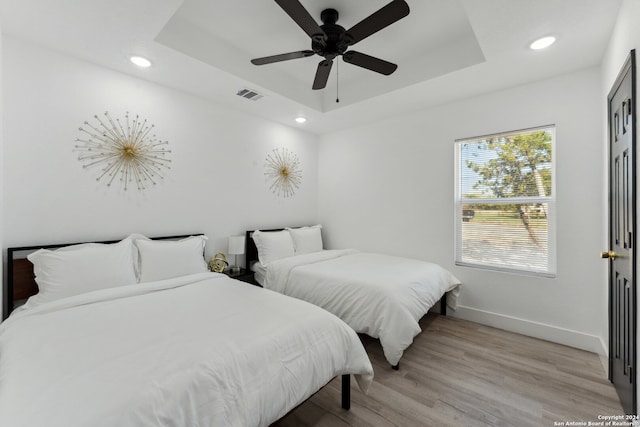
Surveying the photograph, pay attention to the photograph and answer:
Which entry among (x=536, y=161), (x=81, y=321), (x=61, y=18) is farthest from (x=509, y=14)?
(x=81, y=321)

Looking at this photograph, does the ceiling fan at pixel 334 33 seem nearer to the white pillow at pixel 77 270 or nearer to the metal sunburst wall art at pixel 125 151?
the metal sunburst wall art at pixel 125 151

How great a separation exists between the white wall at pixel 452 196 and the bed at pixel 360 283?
392 mm

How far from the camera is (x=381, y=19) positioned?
176 centimetres

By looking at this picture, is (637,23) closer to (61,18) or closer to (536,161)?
(536,161)

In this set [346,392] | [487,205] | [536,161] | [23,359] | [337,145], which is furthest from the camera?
[337,145]

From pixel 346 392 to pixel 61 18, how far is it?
311cm

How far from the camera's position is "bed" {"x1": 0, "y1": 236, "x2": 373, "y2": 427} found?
1023mm

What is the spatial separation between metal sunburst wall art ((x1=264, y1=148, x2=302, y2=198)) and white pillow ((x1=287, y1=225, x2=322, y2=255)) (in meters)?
0.59

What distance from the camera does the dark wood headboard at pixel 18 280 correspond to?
2.04 metres

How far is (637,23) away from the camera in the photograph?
4.89ft

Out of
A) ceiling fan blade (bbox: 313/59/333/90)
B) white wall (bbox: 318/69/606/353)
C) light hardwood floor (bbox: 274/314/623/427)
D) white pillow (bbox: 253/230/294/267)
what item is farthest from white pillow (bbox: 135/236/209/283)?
white wall (bbox: 318/69/606/353)

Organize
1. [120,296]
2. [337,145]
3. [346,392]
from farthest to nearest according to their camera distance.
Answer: [337,145]
[120,296]
[346,392]

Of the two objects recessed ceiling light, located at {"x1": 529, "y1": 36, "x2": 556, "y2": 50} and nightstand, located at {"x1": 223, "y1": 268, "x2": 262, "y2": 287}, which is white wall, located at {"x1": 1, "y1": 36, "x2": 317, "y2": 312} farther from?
recessed ceiling light, located at {"x1": 529, "y1": 36, "x2": 556, "y2": 50}

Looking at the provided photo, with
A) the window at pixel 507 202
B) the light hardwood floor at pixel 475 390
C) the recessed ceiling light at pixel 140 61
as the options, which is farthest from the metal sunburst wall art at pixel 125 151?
the window at pixel 507 202
